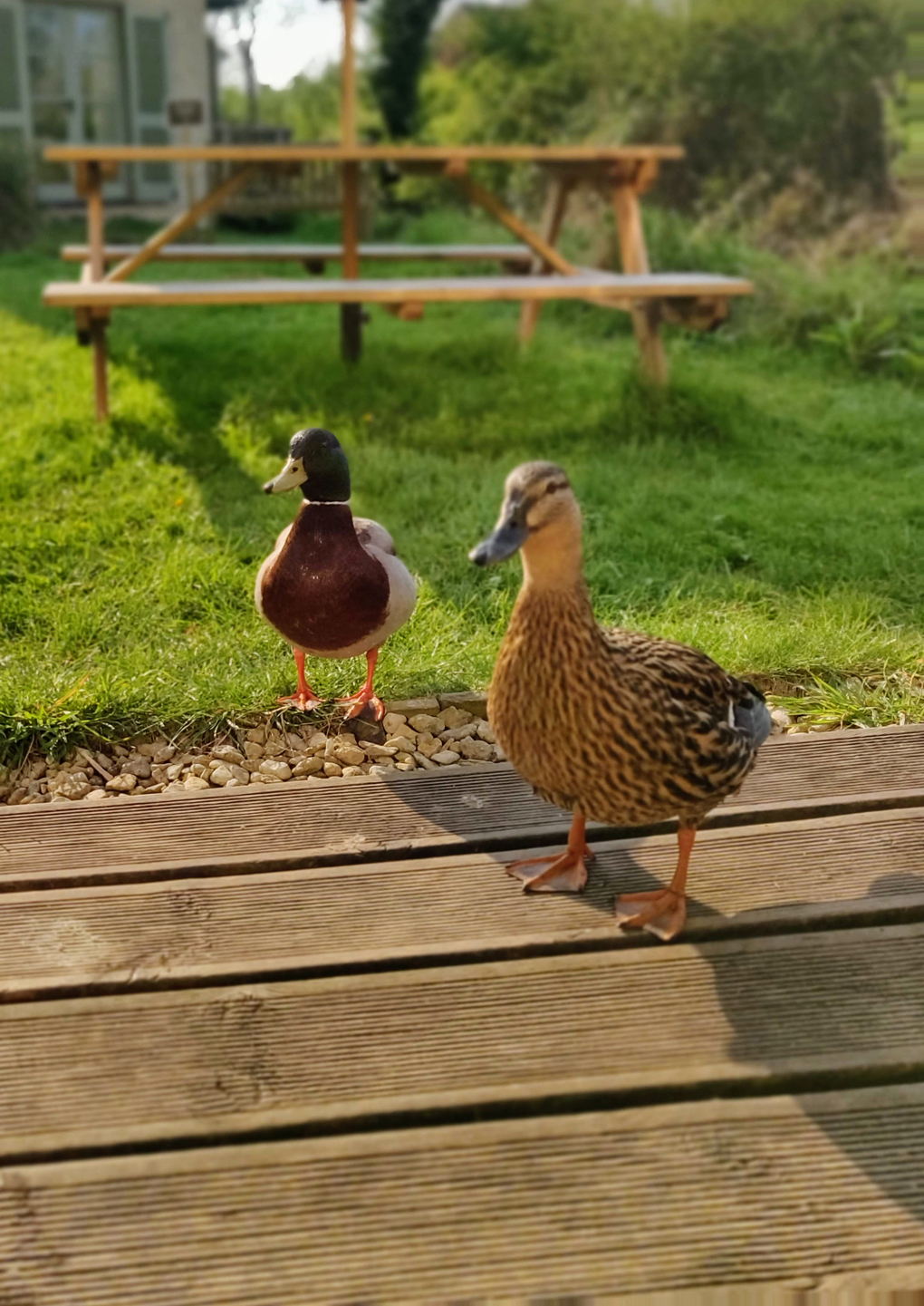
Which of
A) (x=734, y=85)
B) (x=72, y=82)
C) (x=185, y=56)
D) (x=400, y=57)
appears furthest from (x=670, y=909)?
(x=400, y=57)

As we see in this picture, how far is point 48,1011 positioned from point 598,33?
50.7ft

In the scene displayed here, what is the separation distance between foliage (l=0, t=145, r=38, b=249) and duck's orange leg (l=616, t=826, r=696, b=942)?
46.7 ft

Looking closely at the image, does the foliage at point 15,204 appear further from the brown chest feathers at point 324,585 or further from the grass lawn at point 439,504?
the brown chest feathers at point 324,585

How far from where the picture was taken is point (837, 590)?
164 inches

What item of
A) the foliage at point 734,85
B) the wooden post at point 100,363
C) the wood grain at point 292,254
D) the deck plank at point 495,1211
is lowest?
the deck plank at point 495,1211

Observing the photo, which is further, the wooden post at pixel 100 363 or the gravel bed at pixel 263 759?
the wooden post at pixel 100 363

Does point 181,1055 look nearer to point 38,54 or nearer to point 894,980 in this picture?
point 894,980

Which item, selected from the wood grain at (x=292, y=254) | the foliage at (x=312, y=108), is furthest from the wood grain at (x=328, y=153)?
the foliage at (x=312, y=108)

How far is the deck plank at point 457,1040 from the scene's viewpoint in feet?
6.47

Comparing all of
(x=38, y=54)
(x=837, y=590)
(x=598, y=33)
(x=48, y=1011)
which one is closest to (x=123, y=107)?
(x=38, y=54)

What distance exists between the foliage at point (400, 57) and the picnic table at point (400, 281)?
13.8 metres

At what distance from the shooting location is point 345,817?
9.24 ft

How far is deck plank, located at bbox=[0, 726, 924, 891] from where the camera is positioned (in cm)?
265

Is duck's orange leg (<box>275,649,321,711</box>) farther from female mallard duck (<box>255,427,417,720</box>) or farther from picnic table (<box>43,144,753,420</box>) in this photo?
picnic table (<box>43,144,753,420</box>)
